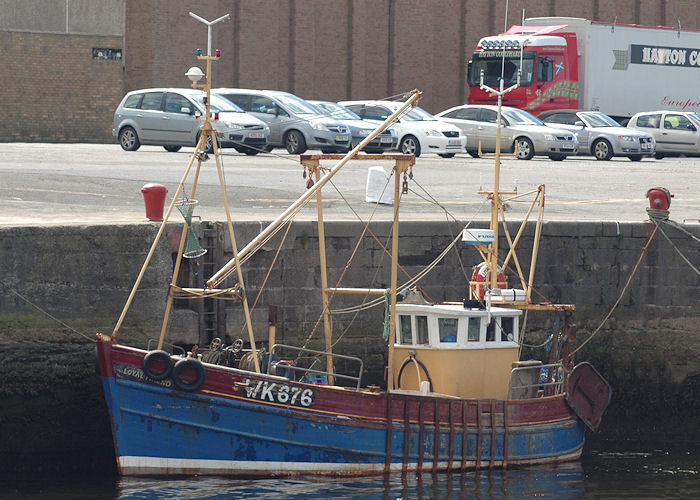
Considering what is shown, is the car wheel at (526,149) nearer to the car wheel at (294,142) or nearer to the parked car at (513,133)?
the parked car at (513,133)

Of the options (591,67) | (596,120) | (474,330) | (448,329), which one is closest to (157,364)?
(448,329)

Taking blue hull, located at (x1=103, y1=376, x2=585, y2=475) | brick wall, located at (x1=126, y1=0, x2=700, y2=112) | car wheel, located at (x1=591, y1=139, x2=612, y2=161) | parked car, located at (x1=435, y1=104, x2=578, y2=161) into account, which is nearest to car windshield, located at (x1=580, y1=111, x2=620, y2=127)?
car wheel, located at (x1=591, y1=139, x2=612, y2=161)

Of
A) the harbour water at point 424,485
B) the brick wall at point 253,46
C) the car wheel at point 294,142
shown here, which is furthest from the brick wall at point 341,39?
the harbour water at point 424,485

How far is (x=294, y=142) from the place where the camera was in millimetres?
30906

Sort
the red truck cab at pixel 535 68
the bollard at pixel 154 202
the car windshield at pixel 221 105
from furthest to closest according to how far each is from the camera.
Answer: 1. the red truck cab at pixel 535 68
2. the car windshield at pixel 221 105
3. the bollard at pixel 154 202

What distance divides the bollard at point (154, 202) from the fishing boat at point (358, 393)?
121 centimetres

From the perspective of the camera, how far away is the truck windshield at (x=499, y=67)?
130 ft

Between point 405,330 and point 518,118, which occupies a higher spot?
point 518,118

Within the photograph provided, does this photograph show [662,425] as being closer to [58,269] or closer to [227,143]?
[58,269]

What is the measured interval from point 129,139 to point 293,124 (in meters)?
4.02

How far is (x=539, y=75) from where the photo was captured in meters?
39.5

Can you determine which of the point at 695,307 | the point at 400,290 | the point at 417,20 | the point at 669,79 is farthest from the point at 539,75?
the point at 400,290

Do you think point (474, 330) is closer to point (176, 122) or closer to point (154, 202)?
point (154, 202)

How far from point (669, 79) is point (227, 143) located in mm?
19017
